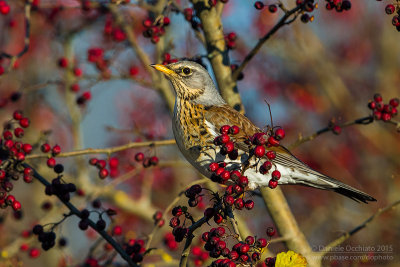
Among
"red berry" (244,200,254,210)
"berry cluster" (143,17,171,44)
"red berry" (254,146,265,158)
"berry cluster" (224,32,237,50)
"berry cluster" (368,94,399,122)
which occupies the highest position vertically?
"berry cluster" (143,17,171,44)

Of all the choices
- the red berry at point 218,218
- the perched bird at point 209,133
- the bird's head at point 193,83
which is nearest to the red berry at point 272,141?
the red berry at point 218,218

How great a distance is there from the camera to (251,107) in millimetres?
6277

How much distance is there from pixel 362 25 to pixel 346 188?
4731 mm

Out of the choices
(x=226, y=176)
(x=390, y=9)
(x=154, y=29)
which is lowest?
(x=226, y=176)

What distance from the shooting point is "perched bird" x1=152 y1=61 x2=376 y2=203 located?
399 cm

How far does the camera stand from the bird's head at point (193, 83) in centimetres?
474

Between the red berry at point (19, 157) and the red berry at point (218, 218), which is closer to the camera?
the red berry at point (218, 218)

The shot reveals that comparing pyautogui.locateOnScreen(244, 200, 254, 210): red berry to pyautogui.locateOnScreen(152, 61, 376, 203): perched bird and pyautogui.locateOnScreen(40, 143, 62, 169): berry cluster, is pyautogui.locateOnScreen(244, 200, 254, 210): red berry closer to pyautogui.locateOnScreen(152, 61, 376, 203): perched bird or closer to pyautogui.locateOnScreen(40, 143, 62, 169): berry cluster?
pyautogui.locateOnScreen(152, 61, 376, 203): perched bird

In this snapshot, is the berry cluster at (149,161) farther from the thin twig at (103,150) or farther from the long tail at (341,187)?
the long tail at (341,187)

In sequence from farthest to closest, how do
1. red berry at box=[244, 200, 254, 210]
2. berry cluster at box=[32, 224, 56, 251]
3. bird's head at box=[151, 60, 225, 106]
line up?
bird's head at box=[151, 60, 225, 106]
berry cluster at box=[32, 224, 56, 251]
red berry at box=[244, 200, 254, 210]

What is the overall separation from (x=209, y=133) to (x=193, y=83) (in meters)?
0.88

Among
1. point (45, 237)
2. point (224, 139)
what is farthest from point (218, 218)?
point (45, 237)

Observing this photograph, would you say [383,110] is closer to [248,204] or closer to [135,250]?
[248,204]

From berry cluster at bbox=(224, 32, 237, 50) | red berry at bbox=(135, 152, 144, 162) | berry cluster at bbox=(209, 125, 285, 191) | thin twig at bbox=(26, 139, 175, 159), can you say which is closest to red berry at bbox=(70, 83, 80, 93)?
red berry at bbox=(135, 152, 144, 162)
